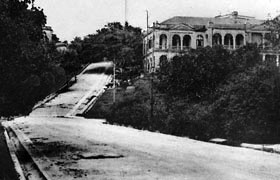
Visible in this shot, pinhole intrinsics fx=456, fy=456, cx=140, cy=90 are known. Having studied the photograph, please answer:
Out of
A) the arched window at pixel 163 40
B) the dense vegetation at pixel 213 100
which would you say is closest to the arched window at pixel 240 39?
the arched window at pixel 163 40

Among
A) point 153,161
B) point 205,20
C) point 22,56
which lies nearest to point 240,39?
point 205,20

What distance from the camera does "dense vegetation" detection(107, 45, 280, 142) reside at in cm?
1975

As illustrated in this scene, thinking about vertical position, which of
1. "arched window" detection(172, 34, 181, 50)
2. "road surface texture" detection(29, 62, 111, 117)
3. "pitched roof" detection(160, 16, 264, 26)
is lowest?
"road surface texture" detection(29, 62, 111, 117)

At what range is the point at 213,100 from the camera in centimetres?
2488

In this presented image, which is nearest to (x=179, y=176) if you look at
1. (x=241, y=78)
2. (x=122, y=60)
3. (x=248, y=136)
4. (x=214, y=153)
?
(x=214, y=153)

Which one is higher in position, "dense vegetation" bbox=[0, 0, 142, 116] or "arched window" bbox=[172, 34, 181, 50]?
"arched window" bbox=[172, 34, 181, 50]

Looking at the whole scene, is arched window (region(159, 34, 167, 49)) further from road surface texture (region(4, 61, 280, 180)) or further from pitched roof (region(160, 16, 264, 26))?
road surface texture (region(4, 61, 280, 180))

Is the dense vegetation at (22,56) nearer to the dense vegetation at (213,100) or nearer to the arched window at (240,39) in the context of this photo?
the dense vegetation at (213,100)

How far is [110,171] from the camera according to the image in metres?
11.1

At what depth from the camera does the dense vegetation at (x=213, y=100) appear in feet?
64.8

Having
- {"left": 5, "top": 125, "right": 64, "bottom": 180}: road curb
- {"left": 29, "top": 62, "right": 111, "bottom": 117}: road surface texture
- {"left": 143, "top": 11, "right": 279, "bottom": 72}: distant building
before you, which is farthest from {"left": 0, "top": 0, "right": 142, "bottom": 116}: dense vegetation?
{"left": 143, "top": 11, "right": 279, "bottom": 72}: distant building

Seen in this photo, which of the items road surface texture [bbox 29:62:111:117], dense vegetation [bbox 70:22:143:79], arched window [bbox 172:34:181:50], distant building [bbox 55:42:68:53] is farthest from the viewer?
arched window [bbox 172:34:181:50]

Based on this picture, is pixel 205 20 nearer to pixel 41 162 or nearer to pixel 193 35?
pixel 193 35

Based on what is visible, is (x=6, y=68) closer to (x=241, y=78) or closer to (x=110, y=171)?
(x=110, y=171)
